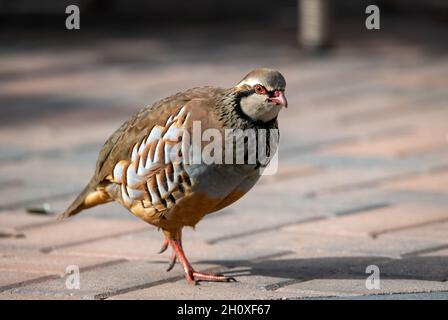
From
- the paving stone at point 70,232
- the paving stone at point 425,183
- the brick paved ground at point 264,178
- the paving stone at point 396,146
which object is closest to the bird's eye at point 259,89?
the brick paved ground at point 264,178

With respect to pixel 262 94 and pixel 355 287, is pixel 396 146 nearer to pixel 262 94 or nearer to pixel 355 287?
pixel 355 287

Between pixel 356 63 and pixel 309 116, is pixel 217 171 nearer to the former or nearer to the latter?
pixel 309 116

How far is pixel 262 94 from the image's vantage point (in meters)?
4.69

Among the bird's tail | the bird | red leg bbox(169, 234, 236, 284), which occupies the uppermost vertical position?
the bird

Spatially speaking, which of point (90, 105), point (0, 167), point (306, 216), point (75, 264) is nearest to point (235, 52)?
point (90, 105)

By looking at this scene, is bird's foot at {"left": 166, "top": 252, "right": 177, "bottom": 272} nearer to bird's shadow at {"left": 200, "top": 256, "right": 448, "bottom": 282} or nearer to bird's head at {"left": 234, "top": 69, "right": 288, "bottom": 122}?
bird's shadow at {"left": 200, "top": 256, "right": 448, "bottom": 282}

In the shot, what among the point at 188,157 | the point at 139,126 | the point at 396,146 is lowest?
the point at 396,146

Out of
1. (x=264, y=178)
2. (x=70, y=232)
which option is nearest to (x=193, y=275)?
(x=70, y=232)

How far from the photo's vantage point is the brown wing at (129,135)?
4.98 metres

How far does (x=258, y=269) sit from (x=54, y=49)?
760cm

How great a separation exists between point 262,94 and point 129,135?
2.40 ft

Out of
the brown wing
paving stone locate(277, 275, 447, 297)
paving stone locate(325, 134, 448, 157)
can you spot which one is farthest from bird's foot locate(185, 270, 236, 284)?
paving stone locate(325, 134, 448, 157)

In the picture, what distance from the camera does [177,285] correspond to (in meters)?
5.07

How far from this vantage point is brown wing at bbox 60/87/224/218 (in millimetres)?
4984
